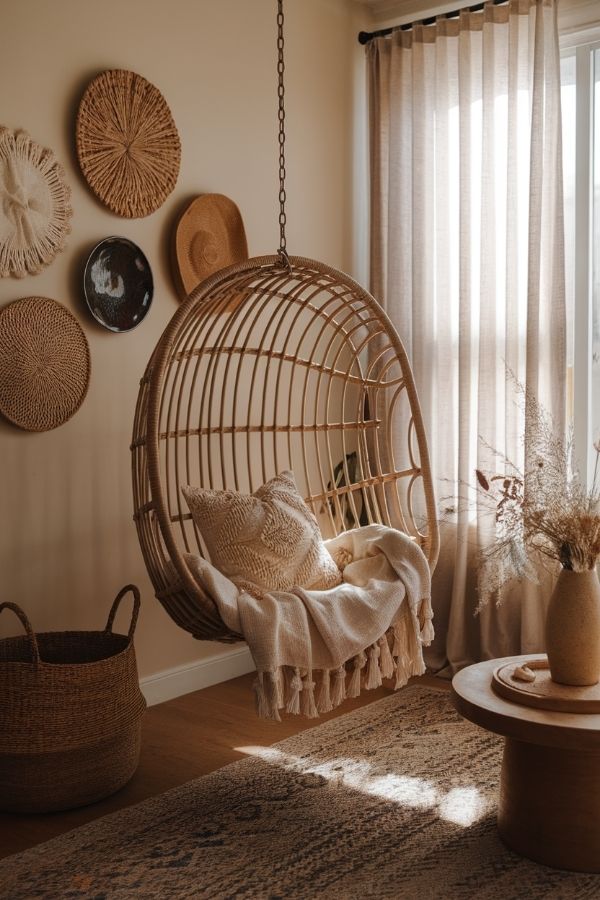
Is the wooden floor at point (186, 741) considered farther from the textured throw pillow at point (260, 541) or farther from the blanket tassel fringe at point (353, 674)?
the textured throw pillow at point (260, 541)

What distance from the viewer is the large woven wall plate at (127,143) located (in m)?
3.18

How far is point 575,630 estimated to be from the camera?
2.32 metres

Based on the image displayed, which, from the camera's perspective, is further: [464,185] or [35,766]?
[464,185]

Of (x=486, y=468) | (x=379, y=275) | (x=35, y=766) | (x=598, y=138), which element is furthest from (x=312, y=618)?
(x=598, y=138)

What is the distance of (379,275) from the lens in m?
4.16

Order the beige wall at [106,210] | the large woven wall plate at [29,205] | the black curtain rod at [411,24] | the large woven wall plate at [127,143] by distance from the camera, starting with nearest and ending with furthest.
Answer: the large woven wall plate at [29,205]
the beige wall at [106,210]
the large woven wall plate at [127,143]
the black curtain rod at [411,24]

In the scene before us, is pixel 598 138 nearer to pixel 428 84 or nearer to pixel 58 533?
pixel 428 84

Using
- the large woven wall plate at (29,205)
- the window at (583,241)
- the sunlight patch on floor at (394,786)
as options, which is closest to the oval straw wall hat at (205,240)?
the large woven wall plate at (29,205)

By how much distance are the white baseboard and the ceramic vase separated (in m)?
1.63

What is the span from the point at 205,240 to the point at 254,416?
0.73 m

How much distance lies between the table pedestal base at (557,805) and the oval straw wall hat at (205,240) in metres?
2.04

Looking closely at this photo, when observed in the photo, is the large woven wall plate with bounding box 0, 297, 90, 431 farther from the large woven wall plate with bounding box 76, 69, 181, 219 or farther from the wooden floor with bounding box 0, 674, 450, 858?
the wooden floor with bounding box 0, 674, 450, 858

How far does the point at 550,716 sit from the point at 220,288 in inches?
63.2

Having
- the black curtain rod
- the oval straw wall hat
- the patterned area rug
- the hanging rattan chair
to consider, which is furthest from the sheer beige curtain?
the patterned area rug
